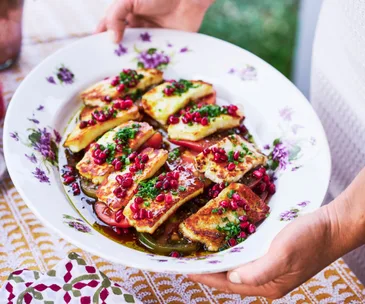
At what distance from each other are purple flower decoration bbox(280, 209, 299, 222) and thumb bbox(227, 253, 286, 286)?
0.98 feet

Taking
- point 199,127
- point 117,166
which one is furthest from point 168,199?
point 199,127

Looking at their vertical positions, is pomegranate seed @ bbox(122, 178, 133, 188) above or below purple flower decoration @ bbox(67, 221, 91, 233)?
above

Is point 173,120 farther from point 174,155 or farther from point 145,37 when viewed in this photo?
point 145,37

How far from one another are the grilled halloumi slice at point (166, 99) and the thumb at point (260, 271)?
43.6 inches

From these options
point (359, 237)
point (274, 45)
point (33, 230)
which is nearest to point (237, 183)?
point (359, 237)

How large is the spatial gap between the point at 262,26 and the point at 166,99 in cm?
396

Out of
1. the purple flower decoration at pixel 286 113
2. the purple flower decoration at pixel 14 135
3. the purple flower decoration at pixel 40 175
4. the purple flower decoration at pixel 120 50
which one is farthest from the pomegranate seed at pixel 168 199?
the purple flower decoration at pixel 120 50

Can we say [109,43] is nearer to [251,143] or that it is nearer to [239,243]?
[251,143]

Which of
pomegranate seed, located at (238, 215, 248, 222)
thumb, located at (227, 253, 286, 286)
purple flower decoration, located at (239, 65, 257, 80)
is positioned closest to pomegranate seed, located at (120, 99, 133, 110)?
purple flower decoration, located at (239, 65, 257, 80)

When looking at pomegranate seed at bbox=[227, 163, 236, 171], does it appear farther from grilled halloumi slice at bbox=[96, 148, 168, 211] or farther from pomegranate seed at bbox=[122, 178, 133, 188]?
pomegranate seed at bbox=[122, 178, 133, 188]

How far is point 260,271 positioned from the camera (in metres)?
1.86

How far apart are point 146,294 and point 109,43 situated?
5.20ft

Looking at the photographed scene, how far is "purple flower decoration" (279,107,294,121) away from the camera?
2.70 m

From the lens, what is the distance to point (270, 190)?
2402 mm
